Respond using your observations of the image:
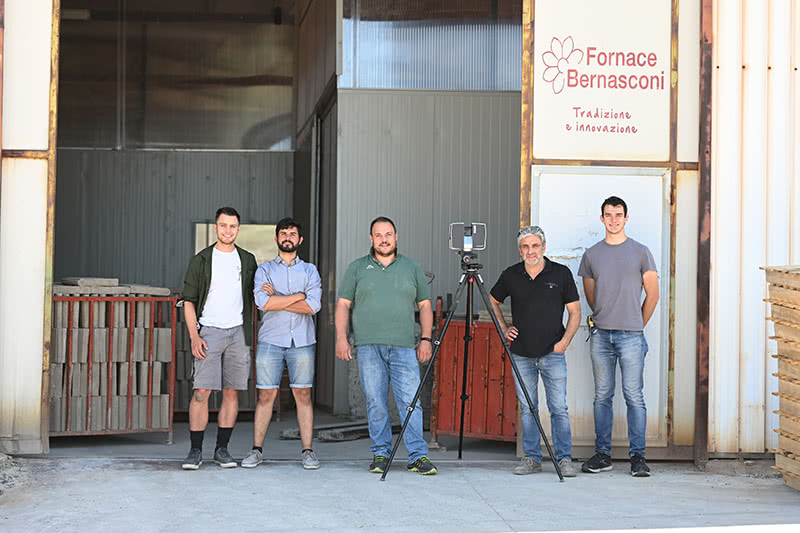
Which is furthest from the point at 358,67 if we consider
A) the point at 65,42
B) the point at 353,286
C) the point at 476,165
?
the point at 65,42

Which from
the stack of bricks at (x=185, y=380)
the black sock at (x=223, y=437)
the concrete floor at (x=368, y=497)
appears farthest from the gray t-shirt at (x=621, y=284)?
the stack of bricks at (x=185, y=380)

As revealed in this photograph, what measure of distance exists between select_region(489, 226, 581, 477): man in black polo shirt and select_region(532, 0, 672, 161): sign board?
1.01 m

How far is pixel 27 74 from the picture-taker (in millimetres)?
7098

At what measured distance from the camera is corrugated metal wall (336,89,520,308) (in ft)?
35.7

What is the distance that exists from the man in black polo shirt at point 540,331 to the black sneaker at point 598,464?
19 centimetres

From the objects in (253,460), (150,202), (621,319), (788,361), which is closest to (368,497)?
(253,460)

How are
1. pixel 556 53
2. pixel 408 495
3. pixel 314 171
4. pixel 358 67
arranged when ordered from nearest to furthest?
pixel 408 495 < pixel 556 53 < pixel 358 67 < pixel 314 171

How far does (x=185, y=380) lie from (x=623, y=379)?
4.84 meters

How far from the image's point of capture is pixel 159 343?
27.2ft

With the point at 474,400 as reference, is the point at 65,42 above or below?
above

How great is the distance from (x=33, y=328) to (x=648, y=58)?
4.86m

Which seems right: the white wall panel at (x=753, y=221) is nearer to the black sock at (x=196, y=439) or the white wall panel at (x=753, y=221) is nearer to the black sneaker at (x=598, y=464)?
the black sneaker at (x=598, y=464)

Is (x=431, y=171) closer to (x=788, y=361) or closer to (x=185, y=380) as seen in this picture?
(x=185, y=380)

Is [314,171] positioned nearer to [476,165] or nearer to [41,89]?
[476,165]
